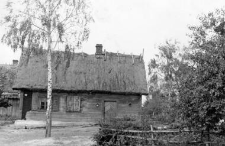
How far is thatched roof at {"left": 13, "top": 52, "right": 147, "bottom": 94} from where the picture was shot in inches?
1024

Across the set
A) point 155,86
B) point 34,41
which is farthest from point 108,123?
point 155,86

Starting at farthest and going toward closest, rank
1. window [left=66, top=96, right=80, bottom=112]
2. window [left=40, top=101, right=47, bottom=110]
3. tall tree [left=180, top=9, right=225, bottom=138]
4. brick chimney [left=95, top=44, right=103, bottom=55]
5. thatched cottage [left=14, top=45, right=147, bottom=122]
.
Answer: brick chimney [left=95, top=44, right=103, bottom=55] → window [left=66, top=96, right=80, bottom=112] → window [left=40, top=101, right=47, bottom=110] → thatched cottage [left=14, top=45, right=147, bottom=122] → tall tree [left=180, top=9, right=225, bottom=138]

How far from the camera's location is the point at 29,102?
26031mm

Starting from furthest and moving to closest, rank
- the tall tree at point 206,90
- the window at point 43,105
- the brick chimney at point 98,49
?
the brick chimney at point 98,49
the window at point 43,105
the tall tree at point 206,90

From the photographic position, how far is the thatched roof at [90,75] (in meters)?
26.0

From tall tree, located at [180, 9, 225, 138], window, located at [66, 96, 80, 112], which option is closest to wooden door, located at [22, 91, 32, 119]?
window, located at [66, 96, 80, 112]

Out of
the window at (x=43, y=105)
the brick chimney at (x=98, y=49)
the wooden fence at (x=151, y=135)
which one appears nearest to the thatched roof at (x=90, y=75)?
the brick chimney at (x=98, y=49)

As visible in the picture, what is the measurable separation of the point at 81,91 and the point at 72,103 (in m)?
1.38

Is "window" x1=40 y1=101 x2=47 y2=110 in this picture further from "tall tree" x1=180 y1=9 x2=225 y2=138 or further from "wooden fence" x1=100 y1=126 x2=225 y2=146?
"tall tree" x1=180 y1=9 x2=225 y2=138

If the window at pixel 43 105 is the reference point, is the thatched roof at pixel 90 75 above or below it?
above

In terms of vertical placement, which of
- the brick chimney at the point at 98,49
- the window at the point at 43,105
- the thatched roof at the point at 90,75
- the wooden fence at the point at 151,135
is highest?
the brick chimney at the point at 98,49

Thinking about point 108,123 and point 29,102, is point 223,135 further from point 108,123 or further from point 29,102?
point 29,102

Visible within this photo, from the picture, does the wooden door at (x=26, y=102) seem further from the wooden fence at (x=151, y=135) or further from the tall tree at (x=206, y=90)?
the tall tree at (x=206, y=90)

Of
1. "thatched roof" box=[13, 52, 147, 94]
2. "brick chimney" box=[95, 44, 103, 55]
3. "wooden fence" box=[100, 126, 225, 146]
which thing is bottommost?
"wooden fence" box=[100, 126, 225, 146]
